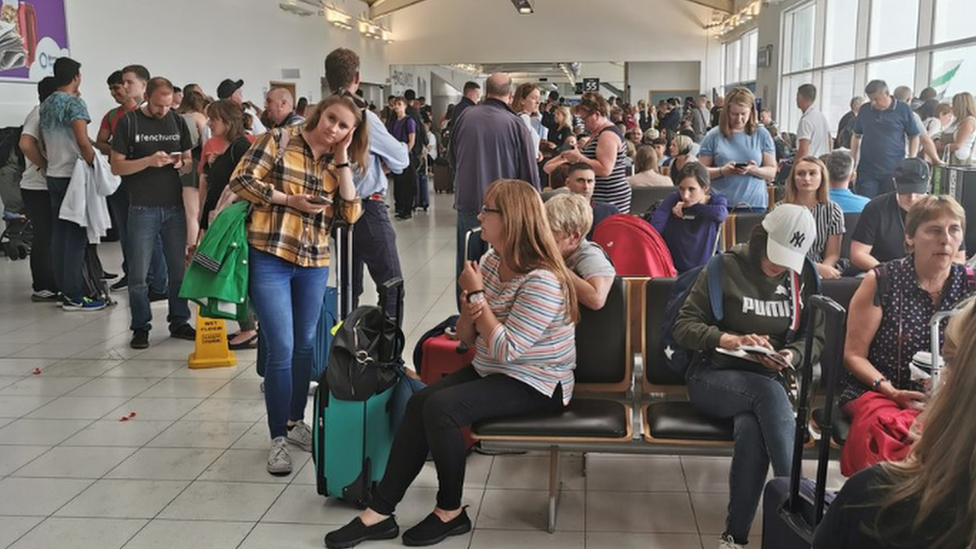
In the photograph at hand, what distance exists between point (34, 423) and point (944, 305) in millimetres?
3726

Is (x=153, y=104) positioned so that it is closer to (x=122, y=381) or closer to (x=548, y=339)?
(x=122, y=381)

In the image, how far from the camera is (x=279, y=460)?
348 cm

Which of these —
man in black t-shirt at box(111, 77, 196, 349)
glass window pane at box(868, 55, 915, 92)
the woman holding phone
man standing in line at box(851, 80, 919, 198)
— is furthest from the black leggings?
glass window pane at box(868, 55, 915, 92)

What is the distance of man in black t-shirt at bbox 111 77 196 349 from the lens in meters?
5.29

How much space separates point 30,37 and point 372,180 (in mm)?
6078

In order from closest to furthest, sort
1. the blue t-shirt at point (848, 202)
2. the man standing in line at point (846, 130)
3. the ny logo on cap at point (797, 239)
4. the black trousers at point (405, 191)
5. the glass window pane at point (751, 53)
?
the ny logo on cap at point (797, 239) → the blue t-shirt at point (848, 202) → the man standing in line at point (846, 130) → the black trousers at point (405, 191) → the glass window pane at point (751, 53)

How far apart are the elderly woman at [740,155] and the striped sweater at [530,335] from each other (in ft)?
8.99

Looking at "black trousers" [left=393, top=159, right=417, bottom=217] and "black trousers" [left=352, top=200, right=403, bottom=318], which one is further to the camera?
"black trousers" [left=393, top=159, right=417, bottom=217]

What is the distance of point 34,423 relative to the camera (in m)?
4.13

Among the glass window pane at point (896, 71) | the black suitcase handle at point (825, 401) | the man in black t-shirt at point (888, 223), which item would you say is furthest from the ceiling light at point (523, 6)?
the black suitcase handle at point (825, 401)

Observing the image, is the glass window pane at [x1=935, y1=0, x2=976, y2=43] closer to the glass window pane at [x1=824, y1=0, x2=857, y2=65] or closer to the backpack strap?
the glass window pane at [x1=824, y1=0, x2=857, y2=65]

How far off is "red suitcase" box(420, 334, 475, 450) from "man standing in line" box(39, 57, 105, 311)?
149 inches

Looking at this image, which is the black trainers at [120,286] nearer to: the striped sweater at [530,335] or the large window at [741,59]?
the striped sweater at [530,335]

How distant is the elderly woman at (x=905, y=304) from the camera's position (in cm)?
278
